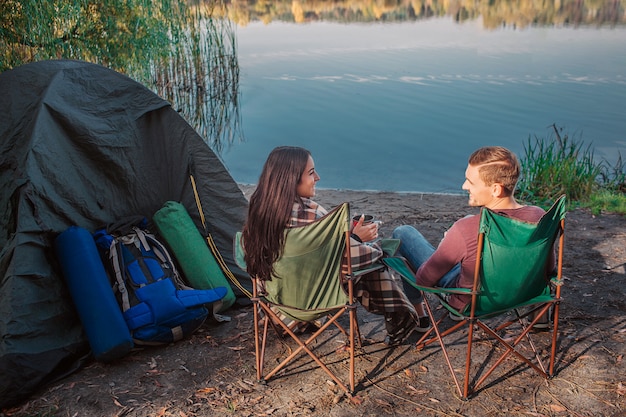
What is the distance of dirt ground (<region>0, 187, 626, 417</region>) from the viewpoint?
280 cm

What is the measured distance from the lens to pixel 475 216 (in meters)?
2.92

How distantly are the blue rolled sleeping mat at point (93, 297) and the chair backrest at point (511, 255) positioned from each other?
1.76 meters

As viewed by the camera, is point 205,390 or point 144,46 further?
point 144,46

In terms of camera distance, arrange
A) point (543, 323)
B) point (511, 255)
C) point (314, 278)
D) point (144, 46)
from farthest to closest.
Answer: point (144, 46) < point (543, 323) < point (314, 278) < point (511, 255)

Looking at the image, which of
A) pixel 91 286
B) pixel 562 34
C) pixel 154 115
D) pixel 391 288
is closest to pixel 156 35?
pixel 154 115

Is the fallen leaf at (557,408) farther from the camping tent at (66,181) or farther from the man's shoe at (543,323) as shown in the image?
the camping tent at (66,181)

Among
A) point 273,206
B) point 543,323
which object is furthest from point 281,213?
point 543,323

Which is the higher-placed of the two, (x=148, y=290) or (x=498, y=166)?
(x=498, y=166)

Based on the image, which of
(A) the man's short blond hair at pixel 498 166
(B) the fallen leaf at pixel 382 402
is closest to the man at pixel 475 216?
(A) the man's short blond hair at pixel 498 166

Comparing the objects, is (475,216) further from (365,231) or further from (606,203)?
(606,203)

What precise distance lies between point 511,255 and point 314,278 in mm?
860

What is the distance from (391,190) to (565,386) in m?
4.53

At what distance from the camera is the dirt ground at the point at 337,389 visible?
9.18 ft

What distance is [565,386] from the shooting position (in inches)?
115
